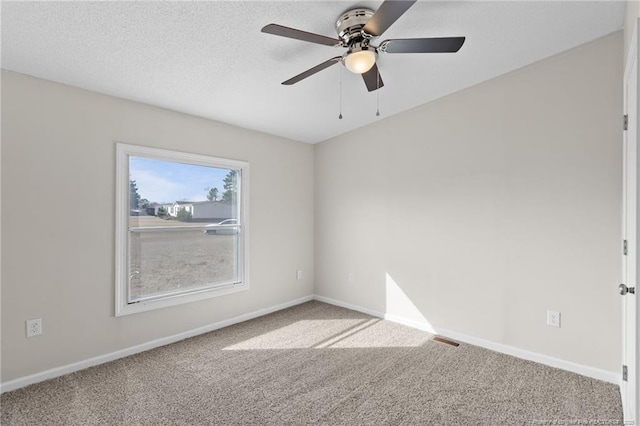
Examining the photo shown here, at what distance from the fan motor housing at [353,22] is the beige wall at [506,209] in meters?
1.72

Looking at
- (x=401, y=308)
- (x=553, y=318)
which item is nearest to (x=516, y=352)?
(x=553, y=318)

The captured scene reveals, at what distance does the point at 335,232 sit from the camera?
439cm

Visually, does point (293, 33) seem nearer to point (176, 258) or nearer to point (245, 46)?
point (245, 46)

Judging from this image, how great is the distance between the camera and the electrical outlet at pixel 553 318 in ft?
8.68

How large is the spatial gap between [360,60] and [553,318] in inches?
104

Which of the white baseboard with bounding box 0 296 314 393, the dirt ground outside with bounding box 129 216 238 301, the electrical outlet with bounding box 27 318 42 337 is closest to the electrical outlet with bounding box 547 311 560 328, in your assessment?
the white baseboard with bounding box 0 296 314 393

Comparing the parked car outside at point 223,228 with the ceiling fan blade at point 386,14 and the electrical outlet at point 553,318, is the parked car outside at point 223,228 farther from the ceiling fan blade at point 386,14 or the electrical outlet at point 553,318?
the electrical outlet at point 553,318

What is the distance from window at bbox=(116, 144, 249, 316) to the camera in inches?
114

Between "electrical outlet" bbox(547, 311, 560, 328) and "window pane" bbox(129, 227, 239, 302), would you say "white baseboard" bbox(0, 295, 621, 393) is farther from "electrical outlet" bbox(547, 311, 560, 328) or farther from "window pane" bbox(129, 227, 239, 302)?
"window pane" bbox(129, 227, 239, 302)

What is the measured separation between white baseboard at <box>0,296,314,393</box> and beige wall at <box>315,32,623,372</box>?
144cm

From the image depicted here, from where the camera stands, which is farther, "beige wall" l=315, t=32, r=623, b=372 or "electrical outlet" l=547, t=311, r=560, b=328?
"electrical outlet" l=547, t=311, r=560, b=328

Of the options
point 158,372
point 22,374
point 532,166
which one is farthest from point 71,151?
point 532,166

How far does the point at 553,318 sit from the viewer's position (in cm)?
267

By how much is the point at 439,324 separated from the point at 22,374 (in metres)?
3.66
